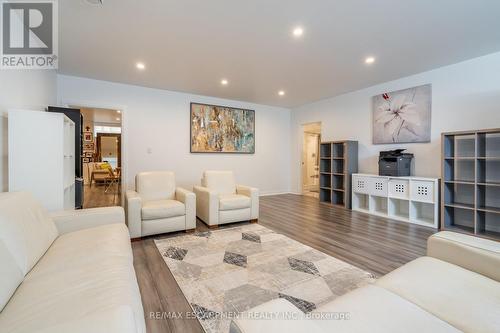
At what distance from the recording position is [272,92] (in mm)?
5094

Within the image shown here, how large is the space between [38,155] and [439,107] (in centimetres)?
548

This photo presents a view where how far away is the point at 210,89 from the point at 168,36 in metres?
2.07

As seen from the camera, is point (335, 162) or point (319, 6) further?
point (335, 162)

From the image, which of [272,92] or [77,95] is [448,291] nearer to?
[272,92]

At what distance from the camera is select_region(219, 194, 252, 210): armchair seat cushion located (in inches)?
137

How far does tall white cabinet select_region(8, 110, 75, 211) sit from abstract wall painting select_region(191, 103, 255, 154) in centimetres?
302

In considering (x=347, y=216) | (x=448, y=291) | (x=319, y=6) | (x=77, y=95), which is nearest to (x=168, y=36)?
(x=319, y=6)

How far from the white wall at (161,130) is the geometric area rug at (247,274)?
238 cm

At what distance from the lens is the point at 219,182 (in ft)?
13.2

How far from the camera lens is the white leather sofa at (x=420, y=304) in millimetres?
792

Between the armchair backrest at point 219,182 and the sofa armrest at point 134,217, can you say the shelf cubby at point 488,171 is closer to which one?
the armchair backrest at point 219,182

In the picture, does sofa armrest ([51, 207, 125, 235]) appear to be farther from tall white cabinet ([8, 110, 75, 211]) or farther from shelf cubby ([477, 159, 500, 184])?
shelf cubby ([477, 159, 500, 184])

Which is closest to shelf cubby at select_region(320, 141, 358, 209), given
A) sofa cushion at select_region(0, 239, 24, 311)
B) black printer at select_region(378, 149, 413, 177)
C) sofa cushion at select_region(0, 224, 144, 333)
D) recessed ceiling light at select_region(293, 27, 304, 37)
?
black printer at select_region(378, 149, 413, 177)

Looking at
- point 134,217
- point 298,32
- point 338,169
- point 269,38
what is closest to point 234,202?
point 134,217
